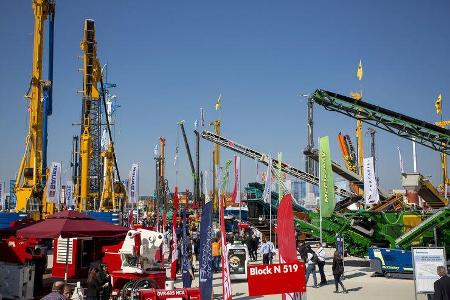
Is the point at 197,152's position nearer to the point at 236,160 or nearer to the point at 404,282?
the point at 236,160

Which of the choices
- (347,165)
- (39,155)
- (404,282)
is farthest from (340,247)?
(347,165)

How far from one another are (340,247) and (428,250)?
8953 mm

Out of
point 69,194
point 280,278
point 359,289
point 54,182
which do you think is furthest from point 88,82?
point 280,278

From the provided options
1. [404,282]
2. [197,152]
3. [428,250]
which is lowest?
[404,282]

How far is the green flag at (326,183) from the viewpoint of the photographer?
15.5m

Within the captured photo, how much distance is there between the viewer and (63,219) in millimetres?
11867

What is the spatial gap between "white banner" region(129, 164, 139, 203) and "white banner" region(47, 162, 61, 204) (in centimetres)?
533

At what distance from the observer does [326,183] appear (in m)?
15.6

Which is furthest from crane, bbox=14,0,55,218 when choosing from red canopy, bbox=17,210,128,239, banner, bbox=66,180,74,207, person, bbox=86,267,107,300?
person, bbox=86,267,107,300

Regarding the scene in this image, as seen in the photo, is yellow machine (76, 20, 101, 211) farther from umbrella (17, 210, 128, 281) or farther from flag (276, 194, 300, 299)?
flag (276, 194, 300, 299)

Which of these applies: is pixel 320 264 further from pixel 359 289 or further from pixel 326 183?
pixel 326 183

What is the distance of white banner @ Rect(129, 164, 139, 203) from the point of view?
32.7m

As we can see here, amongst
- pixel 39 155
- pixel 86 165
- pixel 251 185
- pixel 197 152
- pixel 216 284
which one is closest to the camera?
pixel 216 284

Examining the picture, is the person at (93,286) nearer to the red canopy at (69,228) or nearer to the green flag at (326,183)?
the red canopy at (69,228)
